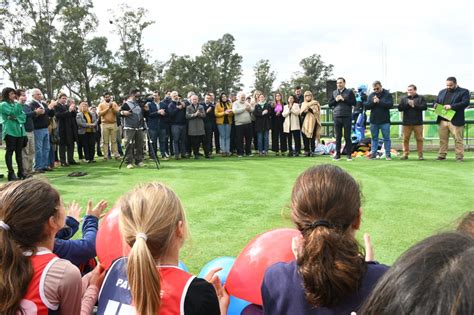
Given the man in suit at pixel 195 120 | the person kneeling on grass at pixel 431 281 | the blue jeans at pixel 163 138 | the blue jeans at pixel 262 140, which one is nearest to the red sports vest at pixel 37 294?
the person kneeling on grass at pixel 431 281

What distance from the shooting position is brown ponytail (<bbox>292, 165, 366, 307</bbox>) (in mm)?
1726

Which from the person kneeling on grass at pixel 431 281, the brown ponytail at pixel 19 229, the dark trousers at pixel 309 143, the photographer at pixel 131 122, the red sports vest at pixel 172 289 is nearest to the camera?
the person kneeling on grass at pixel 431 281

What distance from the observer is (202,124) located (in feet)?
44.1

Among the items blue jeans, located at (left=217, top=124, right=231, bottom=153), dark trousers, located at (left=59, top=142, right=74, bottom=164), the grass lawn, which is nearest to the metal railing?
the grass lawn

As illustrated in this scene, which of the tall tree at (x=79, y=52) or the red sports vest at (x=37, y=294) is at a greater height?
the tall tree at (x=79, y=52)

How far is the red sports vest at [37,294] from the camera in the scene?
6.51ft

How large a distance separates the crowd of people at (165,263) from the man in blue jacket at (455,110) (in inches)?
387

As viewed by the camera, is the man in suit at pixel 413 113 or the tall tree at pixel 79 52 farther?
the tall tree at pixel 79 52

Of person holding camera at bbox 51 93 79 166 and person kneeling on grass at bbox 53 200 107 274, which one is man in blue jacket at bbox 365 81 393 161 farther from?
person kneeling on grass at bbox 53 200 107 274

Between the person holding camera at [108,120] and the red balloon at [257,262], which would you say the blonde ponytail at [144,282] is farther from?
the person holding camera at [108,120]

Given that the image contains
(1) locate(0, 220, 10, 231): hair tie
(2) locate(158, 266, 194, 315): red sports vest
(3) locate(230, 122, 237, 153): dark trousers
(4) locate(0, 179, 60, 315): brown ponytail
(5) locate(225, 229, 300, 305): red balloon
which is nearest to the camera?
(2) locate(158, 266, 194, 315): red sports vest

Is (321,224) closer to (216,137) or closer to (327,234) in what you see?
(327,234)

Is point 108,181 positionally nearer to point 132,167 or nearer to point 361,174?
point 132,167

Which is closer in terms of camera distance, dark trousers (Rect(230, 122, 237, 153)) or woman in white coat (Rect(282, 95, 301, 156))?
woman in white coat (Rect(282, 95, 301, 156))
